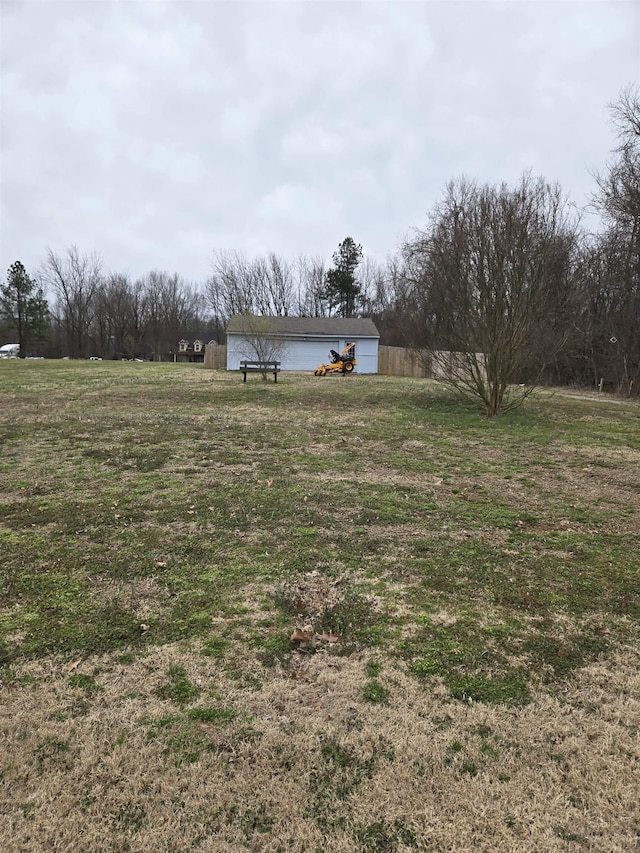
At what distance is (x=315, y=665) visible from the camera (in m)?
2.30

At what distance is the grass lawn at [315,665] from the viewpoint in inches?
61.9

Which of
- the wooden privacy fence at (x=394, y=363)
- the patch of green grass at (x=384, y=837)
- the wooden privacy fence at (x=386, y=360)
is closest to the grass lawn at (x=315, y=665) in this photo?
the patch of green grass at (x=384, y=837)

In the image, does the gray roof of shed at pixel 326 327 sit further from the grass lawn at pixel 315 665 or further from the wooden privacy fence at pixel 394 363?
the grass lawn at pixel 315 665

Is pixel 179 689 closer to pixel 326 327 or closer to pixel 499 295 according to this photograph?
pixel 499 295

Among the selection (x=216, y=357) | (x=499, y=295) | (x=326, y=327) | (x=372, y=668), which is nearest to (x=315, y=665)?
(x=372, y=668)

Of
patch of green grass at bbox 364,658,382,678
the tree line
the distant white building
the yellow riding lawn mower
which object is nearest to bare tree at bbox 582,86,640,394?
the tree line

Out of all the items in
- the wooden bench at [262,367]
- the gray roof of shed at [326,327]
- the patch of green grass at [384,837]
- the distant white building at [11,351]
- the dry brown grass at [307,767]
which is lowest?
the patch of green grass at [384,837]

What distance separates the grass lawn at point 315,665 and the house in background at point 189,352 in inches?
2012

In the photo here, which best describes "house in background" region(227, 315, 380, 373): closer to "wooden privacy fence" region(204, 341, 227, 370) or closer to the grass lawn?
"wooden privacy fence" region(204, 341, 227, 370)

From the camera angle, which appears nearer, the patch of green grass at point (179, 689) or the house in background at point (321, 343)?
the patch of green grass at point (179, 689)

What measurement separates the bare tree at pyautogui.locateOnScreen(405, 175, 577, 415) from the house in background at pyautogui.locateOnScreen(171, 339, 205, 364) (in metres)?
45.8

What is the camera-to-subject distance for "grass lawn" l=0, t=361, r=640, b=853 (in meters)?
1.57

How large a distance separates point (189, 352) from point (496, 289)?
48090mm

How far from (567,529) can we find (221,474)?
3.55 meters
